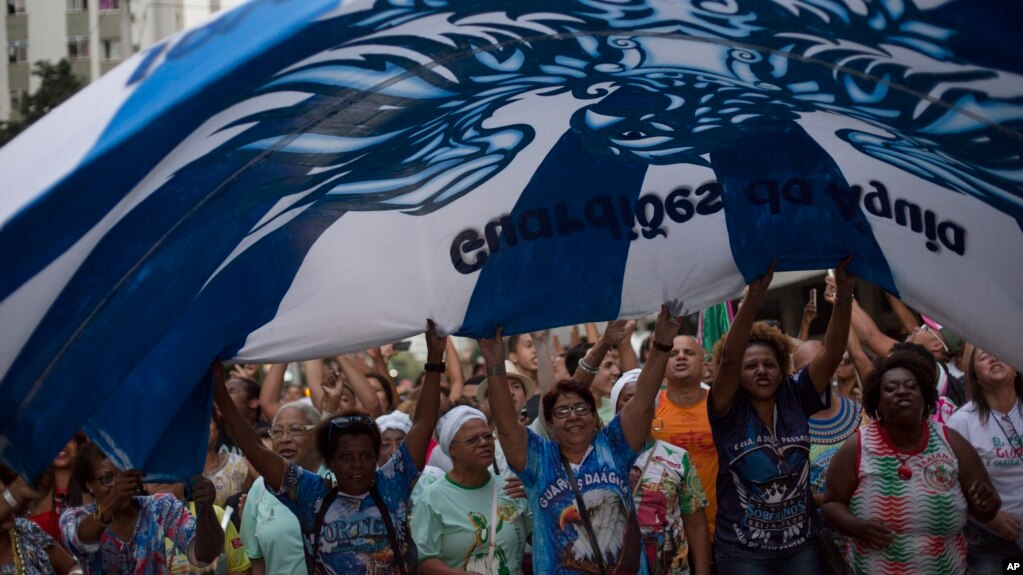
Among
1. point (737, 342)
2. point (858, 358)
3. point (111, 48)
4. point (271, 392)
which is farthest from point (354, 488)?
point (111, 48)

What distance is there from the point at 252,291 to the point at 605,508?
179 cm

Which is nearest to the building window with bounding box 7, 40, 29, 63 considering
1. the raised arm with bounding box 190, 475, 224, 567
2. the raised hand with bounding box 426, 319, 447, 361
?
the raised arm with bounding box 190, 475, 224, 567

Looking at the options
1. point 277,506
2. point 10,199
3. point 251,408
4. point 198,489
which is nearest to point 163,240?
point 10,199

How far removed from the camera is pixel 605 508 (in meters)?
5.69

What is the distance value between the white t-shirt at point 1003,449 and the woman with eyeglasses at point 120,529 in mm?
4063

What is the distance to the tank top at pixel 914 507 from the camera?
627 centimetres

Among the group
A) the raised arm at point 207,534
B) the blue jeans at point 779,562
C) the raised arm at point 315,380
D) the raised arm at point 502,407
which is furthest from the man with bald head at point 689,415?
the raised arm at point 315,380

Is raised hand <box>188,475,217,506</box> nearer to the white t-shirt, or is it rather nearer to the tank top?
the tank top

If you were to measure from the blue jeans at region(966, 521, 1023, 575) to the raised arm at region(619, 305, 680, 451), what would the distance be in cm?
228

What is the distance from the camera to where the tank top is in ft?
20.6

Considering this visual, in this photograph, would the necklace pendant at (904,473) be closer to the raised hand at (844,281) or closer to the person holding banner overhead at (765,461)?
the person holding banner overhead at (765,461)

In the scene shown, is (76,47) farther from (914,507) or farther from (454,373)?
(914,507)

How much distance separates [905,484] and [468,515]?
2134 mm

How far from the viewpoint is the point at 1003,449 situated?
7.03 m
